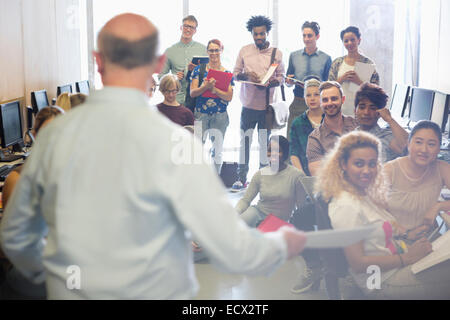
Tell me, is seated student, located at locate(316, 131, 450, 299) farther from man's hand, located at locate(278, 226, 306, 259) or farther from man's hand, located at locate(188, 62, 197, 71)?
man's hand, located at locate(188, 62, 197, 71)

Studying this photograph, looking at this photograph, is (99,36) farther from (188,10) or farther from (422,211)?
(188,10)

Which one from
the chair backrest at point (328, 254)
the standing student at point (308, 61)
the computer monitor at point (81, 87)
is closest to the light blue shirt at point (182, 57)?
the standing student at point (308, 61)

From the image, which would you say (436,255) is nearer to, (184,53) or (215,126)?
(215,126)

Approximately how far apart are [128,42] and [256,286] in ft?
6.69

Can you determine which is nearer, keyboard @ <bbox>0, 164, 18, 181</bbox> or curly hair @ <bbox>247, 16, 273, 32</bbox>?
keyboard @ <bbox>0, 164, 18, 181</bbox>

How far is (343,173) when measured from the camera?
109 inches

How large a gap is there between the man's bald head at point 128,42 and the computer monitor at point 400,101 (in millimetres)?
→ 5126

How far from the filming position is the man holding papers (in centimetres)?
545

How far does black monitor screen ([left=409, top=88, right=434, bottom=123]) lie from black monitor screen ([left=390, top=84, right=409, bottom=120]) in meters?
0.54

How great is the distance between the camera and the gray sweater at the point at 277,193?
338 centimetres

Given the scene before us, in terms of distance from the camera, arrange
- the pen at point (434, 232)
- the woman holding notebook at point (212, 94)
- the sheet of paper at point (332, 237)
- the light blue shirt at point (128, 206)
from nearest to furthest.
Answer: the light blue shirt at point (128, 206)
the sheet of paper at point (332, 237)
the pen at point (434, 232)
the woman holding notebook at point (212, 94)

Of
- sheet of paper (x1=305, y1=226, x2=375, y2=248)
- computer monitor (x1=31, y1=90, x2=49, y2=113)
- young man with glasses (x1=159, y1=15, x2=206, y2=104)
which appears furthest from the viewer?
young man with glasses (x1=159, y1=15, x2=206, y2=104)

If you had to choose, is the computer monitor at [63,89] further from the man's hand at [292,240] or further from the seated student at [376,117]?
the man's hand at [292,240]

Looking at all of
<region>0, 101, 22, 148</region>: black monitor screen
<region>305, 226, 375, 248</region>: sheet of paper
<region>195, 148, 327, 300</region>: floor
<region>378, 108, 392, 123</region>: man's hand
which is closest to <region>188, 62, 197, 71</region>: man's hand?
<region>0, 101, 22, 148</region>: black monitor screen
